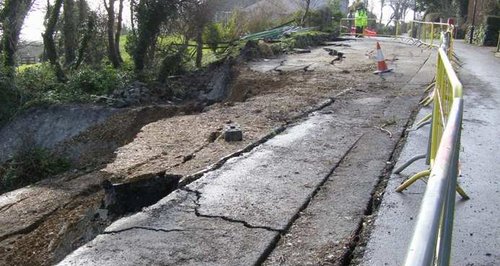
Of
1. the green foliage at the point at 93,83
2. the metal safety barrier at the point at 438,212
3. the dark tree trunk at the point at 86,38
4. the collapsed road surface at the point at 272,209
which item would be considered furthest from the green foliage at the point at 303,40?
the metal safety barrier at the point at 438,212

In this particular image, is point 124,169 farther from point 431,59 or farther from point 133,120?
point 431,59

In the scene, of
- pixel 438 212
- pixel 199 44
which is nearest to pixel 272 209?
pixel 438 212

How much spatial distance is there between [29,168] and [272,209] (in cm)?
802

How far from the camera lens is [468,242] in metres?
3.62

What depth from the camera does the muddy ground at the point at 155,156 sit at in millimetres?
5840

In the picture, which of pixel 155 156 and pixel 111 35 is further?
pixel 111 35

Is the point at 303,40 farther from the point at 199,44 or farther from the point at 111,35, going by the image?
the point at 111,35

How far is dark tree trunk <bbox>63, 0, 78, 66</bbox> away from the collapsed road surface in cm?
1581

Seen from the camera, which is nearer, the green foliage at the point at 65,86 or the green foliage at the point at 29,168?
the green foliage at the point at 29,168

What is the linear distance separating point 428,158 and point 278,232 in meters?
2.06

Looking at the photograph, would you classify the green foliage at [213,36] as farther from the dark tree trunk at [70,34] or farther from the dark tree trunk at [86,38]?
the dark tree trunk at [70,34]

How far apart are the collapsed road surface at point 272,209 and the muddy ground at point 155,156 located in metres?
0.70

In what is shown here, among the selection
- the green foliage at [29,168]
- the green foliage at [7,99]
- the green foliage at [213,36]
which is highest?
the green foliage at [213,36]

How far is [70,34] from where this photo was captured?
2050 cm
